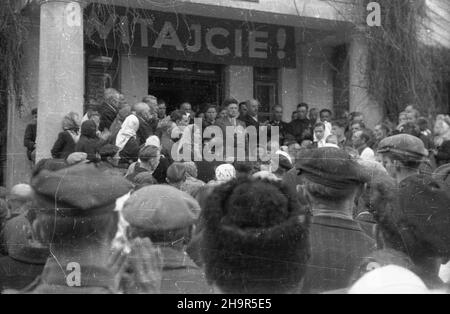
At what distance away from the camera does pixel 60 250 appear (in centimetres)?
158

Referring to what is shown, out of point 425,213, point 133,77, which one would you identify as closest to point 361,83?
point 133,77

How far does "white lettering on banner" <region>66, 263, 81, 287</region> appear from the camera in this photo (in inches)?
60.4

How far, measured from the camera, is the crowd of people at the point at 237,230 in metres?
1.42

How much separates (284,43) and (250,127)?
97.7 inches

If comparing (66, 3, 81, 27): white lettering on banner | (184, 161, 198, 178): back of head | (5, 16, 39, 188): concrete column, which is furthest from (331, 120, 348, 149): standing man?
(5, 16, 39, 188): concrete column

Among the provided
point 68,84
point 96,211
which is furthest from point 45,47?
point 96,211

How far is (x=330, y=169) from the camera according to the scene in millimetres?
1737

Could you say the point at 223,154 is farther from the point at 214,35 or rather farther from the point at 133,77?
the point at 214,35

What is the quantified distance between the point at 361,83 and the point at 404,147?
3229 mm

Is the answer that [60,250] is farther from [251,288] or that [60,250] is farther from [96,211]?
[251,288]

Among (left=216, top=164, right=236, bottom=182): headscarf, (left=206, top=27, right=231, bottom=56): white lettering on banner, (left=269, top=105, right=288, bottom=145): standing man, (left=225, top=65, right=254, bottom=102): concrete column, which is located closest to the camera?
(left=216, top=164, right=236, bottom=182): headscarf

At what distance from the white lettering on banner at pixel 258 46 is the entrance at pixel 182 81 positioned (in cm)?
37

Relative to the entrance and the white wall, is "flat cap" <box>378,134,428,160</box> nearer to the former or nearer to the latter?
the entrance

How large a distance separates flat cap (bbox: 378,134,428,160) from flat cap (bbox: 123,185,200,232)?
0.84 meters
